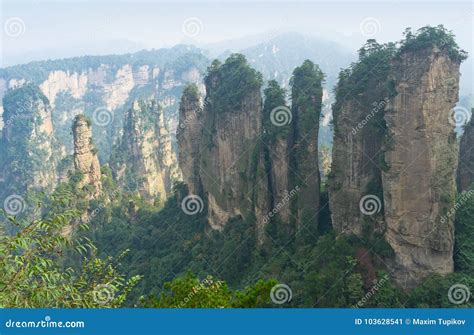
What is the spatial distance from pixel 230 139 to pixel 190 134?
17.6ft

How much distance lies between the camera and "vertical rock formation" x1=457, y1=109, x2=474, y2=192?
25594 mm

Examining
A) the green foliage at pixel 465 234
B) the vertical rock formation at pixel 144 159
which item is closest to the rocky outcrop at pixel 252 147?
the green foliage at pixel 465 234

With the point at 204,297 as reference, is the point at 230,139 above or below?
above

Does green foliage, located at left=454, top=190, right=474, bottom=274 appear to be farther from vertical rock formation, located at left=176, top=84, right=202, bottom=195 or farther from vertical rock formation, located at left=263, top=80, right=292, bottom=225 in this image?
vertical rock formation, located at left=176, top=84, right=202, bottom=195

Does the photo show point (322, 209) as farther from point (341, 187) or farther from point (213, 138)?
point (213, 138)

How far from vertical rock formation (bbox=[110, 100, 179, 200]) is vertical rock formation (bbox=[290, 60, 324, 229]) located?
38712 mm

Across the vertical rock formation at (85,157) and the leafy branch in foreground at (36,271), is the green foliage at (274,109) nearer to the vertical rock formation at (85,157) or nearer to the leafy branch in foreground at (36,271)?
the leafy branch in foreground at (36,271)

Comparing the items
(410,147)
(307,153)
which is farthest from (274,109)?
(410,147)

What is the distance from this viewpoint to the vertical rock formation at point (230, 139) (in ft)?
95.9

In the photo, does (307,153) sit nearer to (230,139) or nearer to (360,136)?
(360,136)

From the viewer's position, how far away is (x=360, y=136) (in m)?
21.2

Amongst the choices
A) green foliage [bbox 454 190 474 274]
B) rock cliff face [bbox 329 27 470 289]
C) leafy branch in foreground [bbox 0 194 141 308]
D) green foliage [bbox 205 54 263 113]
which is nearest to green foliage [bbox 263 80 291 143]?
green foliage [bbox 205 54 263 113]

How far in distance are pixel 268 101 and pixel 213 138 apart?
6.86 meters

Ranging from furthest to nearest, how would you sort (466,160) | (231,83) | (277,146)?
(231,83) → (466,160) → (277,146)
